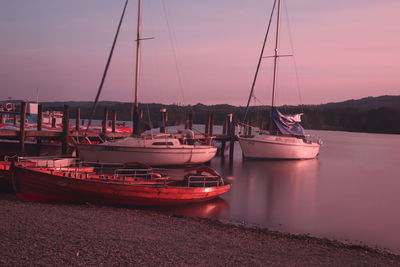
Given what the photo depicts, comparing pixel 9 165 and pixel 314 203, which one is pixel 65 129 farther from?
pixel 314 203

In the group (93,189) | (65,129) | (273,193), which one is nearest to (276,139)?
(273,193)

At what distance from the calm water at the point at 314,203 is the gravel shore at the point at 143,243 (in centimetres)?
238

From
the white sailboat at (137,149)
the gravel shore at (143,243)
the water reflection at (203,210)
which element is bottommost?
the water reflection at (203,210)

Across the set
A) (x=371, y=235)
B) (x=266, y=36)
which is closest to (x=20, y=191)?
(x=371, y=235)

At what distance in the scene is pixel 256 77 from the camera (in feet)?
114

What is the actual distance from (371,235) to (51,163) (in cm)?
1180

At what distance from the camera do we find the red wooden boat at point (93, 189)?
13.6 metres

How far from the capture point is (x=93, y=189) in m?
13.8

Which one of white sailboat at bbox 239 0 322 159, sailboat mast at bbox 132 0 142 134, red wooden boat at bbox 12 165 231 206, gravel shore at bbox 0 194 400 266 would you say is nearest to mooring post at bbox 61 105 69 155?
sailboat mast at bbox 132 0 142 134

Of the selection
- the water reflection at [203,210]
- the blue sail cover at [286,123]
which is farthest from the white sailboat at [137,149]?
the blue sail cover at [286,123]

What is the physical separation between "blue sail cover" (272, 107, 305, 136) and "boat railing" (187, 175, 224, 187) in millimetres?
18609

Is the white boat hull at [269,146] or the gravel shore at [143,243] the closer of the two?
the gravel shore at [143,243]

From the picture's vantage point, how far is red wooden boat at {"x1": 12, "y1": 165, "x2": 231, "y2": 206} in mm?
13633

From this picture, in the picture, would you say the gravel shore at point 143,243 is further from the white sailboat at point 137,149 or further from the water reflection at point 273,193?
the white sailboat at point 137,149
